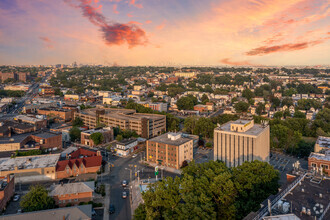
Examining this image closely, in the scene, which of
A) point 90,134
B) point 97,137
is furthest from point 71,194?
point 90,134

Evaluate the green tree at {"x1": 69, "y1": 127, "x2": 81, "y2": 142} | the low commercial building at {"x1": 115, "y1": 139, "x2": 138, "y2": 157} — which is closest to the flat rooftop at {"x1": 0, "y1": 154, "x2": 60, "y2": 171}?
the low commercial building at {"x1": 115, "y1": 139, "x2": 138, "y2": 157}

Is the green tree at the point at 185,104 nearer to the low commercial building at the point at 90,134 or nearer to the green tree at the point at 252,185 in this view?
the low commercial building at the point at 90,134

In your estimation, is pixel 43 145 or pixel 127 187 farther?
pixel 43 145

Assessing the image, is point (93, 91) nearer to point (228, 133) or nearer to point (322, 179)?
point (228, 133)

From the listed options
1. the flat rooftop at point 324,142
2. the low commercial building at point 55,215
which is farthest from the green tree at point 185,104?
the low commercial building at point 55,215

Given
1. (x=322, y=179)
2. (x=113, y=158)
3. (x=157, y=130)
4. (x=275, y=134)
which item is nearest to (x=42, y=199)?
(x=113, y=158)

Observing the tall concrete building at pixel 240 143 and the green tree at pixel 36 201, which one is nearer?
the green tree at pixel 36 201
